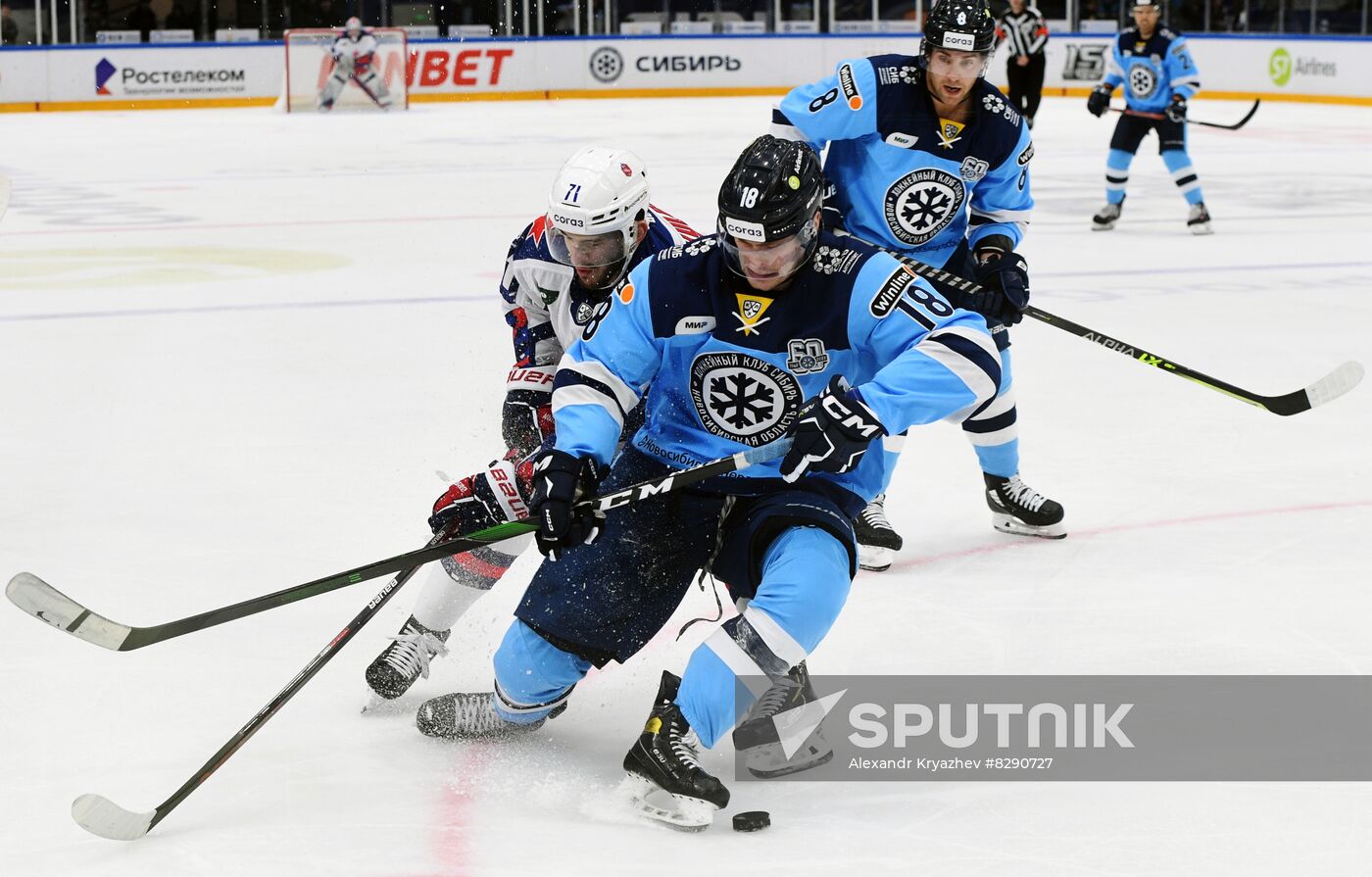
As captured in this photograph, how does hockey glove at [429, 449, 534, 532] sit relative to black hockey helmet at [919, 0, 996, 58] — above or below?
below

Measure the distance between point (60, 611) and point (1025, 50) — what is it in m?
11.4

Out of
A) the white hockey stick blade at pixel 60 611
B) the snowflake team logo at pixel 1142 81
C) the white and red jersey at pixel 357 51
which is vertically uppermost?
the white and red jersey at pixel 357 51

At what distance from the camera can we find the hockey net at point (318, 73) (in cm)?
1620

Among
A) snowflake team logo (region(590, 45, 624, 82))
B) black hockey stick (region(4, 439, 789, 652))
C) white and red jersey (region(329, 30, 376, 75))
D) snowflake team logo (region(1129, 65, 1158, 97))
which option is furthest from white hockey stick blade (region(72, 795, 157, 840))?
snowflake team logo (region(590, 45, 624, 82))

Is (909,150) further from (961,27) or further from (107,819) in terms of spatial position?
(107,819)

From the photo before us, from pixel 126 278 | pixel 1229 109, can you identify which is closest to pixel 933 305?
pixel 126 278

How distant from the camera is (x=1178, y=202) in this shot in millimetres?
9359

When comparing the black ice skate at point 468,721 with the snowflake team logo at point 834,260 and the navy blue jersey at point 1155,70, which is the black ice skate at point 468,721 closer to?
the snowflake team logo at point 834,260

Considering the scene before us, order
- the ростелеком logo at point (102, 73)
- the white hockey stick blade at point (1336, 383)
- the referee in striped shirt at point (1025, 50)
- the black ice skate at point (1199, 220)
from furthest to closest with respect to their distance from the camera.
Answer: the ростелеком logo at point (102, 73)
the referee in striped shirt at point (1025, 50)
the black ice skate at point (1199, 220)
the white hockey stick blade at point (1336, 383)

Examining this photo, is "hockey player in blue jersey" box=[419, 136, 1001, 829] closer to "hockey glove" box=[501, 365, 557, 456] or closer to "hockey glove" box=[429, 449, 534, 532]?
"hockey glove" box=[429, 449, 534, 532]

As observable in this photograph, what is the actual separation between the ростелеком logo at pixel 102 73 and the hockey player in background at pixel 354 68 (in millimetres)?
2206

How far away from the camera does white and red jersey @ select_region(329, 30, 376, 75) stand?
16.0 metres

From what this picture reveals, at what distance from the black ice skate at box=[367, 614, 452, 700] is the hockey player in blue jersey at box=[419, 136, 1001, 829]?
0.20 metres

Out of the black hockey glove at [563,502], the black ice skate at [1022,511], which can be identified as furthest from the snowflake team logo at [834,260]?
the black ice skate at [1022,511]
